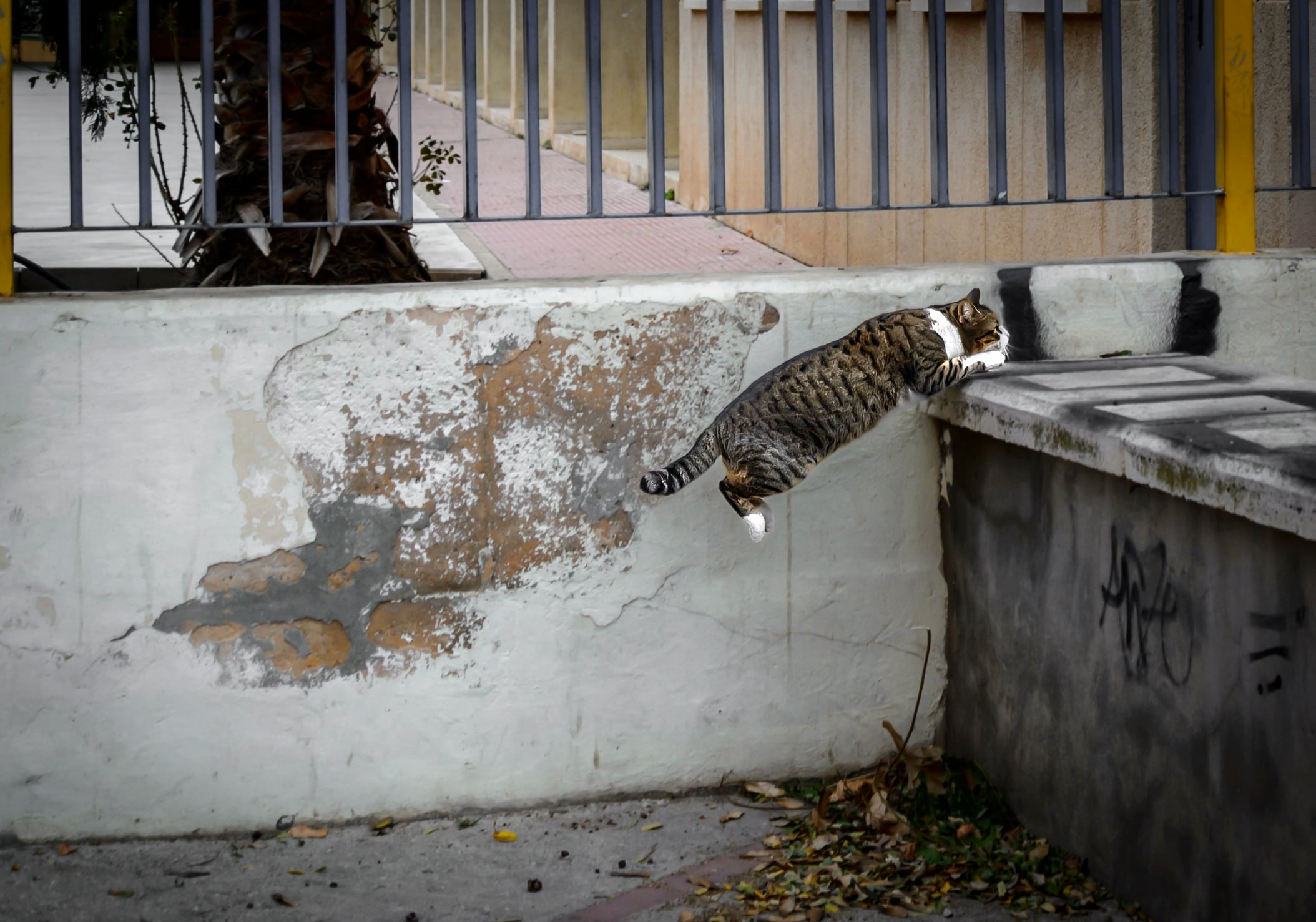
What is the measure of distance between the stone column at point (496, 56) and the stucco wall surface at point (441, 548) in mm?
13214

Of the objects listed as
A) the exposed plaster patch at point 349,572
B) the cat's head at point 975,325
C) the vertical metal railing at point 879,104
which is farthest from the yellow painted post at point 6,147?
the cat's head at point 975,325

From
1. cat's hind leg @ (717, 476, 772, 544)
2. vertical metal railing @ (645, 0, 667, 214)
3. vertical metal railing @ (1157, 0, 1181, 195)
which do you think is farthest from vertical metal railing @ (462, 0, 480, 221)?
vertical metal railing @ (1157, 0, 1181, 195)

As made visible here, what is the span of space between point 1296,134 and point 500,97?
13.8m

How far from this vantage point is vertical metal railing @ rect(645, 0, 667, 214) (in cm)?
385

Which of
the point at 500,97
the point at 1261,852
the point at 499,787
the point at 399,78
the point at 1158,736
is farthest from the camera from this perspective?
the point at 500,97

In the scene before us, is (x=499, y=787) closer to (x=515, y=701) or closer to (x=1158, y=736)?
(x=515, y=701)

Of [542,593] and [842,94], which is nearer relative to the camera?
[542,593]

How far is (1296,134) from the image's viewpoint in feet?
13.6

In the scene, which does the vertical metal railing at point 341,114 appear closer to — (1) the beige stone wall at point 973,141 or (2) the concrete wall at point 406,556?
(2) the concrete wall at point 406,556

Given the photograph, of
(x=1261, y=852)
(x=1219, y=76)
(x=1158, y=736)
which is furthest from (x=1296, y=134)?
(x=1261, y=852)

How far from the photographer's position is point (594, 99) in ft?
12.5

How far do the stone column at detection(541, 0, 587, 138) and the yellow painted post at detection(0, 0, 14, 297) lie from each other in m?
9.20

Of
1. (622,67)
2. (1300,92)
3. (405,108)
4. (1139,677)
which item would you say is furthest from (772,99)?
(622,67)

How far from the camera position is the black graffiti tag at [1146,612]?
3053mm
